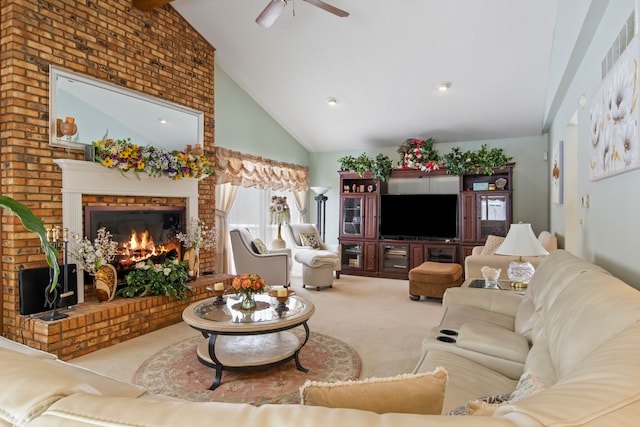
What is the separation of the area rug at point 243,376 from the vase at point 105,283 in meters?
0.85

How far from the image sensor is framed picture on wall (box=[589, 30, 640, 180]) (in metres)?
1.72

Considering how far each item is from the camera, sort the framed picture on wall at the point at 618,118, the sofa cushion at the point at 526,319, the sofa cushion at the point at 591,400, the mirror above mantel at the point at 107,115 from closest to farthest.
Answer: the sofa cushion at the point at 591,400
the framed picture on wall at the point at 618,118
the sofa cushion at the point at 526,319
the mirror above mantel at the point at 107,115

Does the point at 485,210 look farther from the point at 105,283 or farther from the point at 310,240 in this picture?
the point at 105,283

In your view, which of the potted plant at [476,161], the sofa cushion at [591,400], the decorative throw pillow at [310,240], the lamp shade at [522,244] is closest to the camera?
the sofa cushion at [591,400]

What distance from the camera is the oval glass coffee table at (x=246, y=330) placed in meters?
2.63

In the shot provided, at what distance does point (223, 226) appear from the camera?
5.81 m

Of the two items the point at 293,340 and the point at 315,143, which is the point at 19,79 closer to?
the point at 293,340

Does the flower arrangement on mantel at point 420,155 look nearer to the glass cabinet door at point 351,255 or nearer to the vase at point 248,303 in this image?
the glass cabinet door at point 351,255

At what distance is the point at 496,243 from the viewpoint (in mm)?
5387

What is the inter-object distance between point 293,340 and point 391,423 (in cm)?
266

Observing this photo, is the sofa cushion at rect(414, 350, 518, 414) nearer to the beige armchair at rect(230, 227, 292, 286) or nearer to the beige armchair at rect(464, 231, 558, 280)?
the beige armchair at rect(464, 231, 558, 280)

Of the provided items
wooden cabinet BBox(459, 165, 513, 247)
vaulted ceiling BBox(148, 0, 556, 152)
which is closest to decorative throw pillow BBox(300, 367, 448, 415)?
vaulted ceiling BBox(148, 0, 556, 152)

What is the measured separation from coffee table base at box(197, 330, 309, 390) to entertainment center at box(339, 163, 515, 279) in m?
3.76

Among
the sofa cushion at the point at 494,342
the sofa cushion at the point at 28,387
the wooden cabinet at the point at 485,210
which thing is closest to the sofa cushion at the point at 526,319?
the sofa cushion at the point at 494,342
